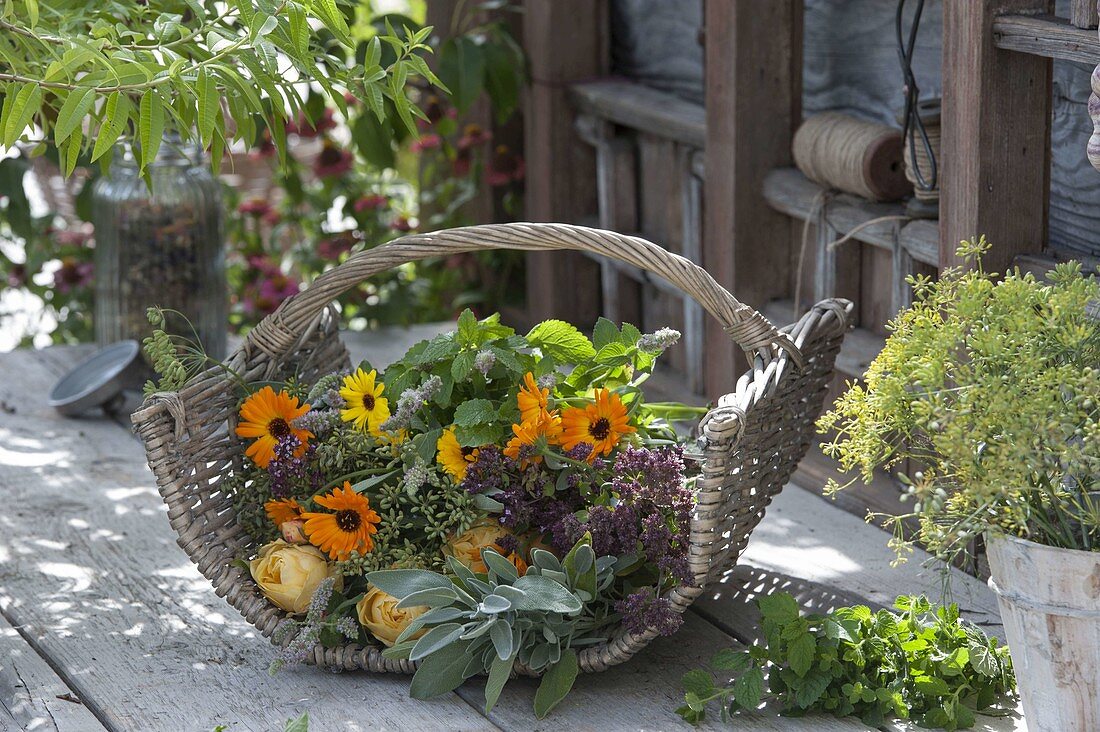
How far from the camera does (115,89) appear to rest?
1.67m

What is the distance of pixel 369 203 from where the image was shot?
3.88 meters

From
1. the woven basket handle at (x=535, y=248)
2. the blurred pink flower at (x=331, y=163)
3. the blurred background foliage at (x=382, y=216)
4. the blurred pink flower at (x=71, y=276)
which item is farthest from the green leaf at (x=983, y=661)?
the blurred pink flower at (x=71, y=276)

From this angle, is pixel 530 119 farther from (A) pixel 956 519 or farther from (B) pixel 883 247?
(A) pixel 956 519

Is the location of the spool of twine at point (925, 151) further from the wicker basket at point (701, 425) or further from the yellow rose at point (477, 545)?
the yellow rose at point (477, 545)

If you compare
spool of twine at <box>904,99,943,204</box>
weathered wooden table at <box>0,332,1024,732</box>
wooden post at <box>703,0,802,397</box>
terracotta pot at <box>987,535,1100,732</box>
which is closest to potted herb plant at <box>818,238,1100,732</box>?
terracotta pot at <box>987,535,1100,732</box>

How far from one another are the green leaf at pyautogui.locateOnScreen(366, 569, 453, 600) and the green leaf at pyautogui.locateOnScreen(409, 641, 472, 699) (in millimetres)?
85

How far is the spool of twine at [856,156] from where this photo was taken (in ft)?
8.21

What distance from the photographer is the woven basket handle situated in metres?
1.81

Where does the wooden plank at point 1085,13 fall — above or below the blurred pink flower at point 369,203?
above

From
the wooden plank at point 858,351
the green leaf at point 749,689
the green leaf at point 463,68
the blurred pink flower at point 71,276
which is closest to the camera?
the green leaf at point 749,689

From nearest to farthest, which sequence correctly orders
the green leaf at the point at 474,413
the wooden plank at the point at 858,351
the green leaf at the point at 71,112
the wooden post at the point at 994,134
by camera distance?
the green leaf at the point at 71,112, the green leaf at the point at 474,413, the wooden post at the point at 994,134, the wooden plank at the point at 858,351

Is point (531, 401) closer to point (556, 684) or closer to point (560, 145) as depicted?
point (556, 684)

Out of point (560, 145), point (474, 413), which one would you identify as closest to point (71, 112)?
point (474, 413)

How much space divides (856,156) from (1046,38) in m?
0.59
